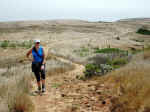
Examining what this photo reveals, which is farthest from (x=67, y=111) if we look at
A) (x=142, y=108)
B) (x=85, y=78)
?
(x=85, y=78)

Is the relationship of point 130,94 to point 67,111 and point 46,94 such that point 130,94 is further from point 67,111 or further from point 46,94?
point 46,94

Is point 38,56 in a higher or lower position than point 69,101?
higher

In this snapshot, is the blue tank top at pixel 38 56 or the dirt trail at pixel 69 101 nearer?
the dirt trail at pixel 69 101

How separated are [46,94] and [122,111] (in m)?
3.11

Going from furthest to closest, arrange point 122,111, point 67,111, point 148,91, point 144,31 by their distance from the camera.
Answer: point 144,31
point 67,111
point 148,91
point 122,111

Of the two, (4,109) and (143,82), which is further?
(143,82)

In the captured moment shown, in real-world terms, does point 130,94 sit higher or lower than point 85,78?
higher

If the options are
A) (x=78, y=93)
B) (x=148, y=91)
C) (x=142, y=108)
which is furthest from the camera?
(x=78, y=93)

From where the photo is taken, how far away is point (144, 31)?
5353 centimetres

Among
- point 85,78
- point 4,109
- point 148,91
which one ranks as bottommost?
point 85,78

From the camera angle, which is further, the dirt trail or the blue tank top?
the blue tank top

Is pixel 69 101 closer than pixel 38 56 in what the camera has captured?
Yes

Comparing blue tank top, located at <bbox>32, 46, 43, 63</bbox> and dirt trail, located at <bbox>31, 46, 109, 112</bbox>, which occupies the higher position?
blue tank top, located at <bbox>32, 46, 43, 63</bbox>

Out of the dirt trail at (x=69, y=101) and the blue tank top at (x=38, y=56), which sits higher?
the blue tank top at (x=38, y=56)
